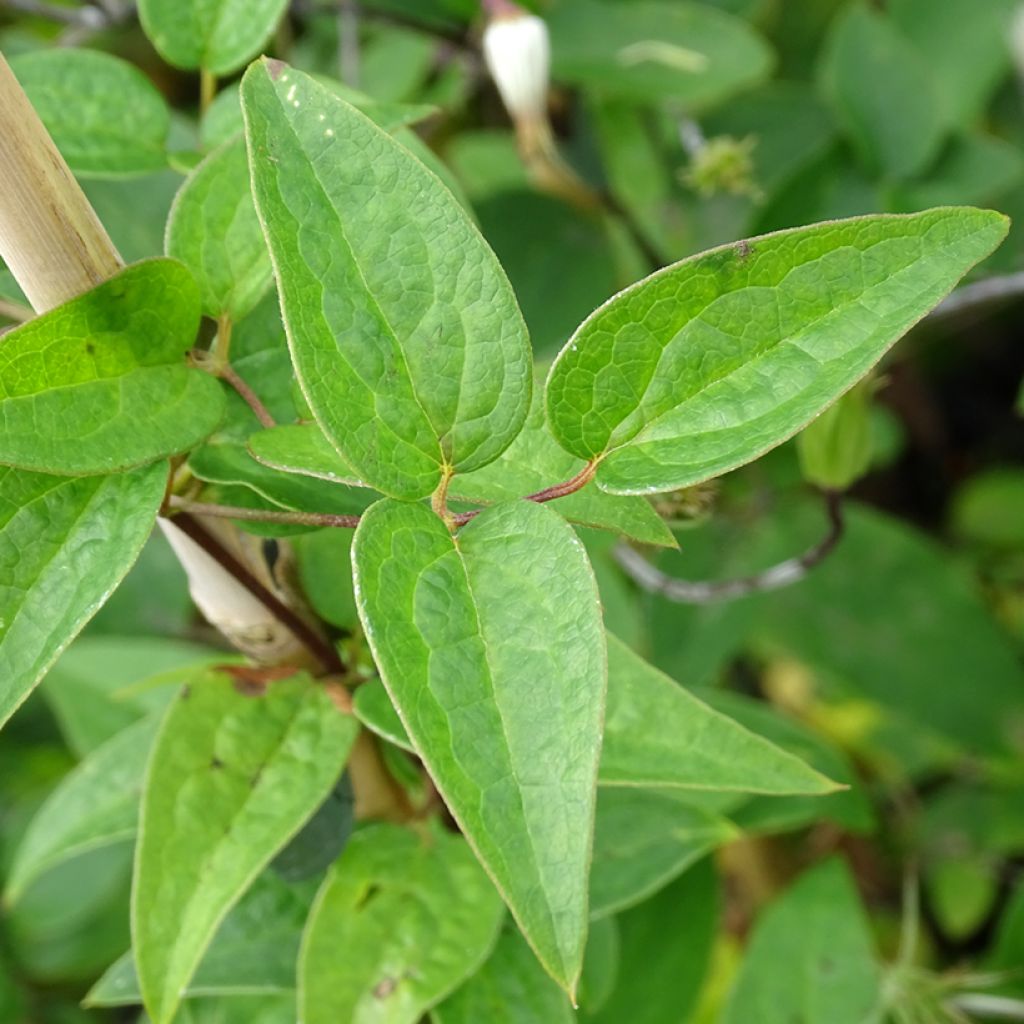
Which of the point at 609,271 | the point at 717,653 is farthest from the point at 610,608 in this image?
the point at 609,271

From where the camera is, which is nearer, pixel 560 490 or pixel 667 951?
pixel 560 490

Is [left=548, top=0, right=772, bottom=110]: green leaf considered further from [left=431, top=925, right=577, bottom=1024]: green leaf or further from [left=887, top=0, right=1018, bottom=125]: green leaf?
[left=431, top=925, right=577, bottom=1024]: green leaf

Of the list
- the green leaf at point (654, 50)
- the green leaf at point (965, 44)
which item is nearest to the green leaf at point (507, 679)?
the green leaf at point (654, 50)

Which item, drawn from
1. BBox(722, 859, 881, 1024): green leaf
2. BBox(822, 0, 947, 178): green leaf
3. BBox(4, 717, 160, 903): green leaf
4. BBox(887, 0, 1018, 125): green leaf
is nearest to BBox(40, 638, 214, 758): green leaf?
BBox(4, 717, 160, 903): green leaf

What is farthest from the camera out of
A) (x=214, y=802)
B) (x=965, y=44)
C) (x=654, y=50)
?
(x=965, y=44)

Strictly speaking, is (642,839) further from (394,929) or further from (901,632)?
(901,632)

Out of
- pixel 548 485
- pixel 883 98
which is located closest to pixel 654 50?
pixel 883 98
